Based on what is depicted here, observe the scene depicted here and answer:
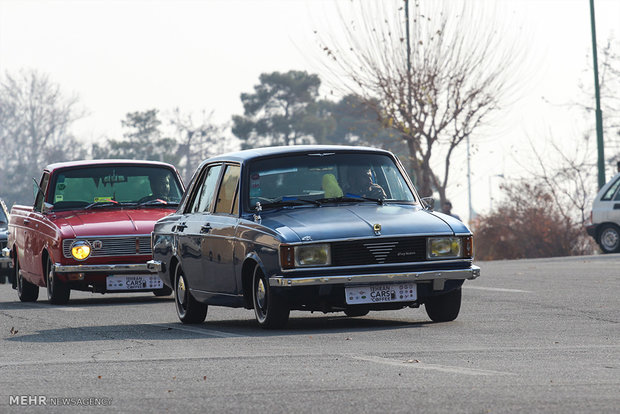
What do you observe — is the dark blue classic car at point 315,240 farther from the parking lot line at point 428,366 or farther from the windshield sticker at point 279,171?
the parking lot line at point 428,366

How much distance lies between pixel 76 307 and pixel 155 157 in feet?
305

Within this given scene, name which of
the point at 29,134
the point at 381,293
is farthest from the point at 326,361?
the point at 29,134

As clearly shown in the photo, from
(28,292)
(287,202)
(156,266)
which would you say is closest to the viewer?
(287,202)

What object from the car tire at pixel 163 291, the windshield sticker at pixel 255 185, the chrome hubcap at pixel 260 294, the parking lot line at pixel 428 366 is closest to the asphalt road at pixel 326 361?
the parking lot line at pixel 428 366

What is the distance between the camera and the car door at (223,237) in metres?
12.6

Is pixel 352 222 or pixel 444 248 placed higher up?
pixel 352 222

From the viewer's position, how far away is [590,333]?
11234 mm

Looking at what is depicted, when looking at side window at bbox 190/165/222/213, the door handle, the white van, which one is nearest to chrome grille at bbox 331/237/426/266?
the door handle

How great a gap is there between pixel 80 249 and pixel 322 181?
546 centimetres

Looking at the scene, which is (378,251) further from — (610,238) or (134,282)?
(610,238)

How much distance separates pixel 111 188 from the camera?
1850 centimetres

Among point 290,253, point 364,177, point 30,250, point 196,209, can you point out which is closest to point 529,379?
point 290,253

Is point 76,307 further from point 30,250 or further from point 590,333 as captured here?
point 590,333

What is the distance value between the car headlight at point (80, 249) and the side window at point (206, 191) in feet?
11.3
